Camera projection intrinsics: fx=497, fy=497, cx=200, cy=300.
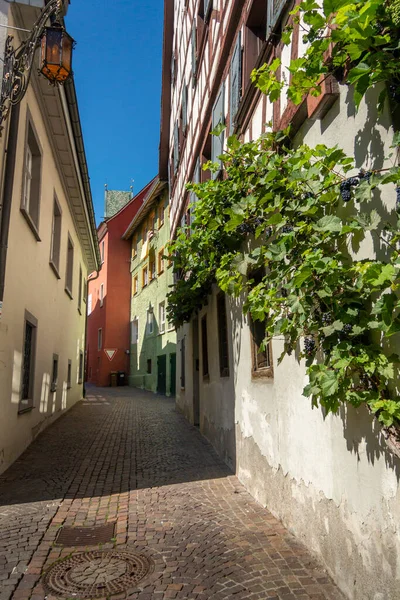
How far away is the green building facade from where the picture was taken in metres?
21.4

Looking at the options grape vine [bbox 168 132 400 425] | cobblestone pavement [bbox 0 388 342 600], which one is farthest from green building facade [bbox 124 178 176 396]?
grape vine [bbox 168 132 400 425]

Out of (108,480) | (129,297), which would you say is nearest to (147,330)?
(129,297)

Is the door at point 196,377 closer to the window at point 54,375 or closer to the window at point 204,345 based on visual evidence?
the window at point 204,345

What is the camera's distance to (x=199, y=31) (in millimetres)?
11453

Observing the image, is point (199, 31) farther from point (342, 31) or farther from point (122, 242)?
point (122, 242)

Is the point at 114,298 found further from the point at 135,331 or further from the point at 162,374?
the point at 162,374

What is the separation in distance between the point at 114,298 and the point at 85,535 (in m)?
25.9

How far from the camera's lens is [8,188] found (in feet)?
21.3

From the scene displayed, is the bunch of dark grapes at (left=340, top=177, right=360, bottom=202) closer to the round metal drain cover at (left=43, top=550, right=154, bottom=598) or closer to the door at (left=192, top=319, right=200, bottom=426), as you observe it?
the round metal drain cover at (left=43, top=550, right=154, bottom=598)

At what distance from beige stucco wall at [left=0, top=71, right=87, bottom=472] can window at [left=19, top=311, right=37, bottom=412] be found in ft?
0.61

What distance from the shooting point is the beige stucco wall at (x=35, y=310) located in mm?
6766

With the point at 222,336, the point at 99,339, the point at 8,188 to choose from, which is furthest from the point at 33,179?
the point at 99,339

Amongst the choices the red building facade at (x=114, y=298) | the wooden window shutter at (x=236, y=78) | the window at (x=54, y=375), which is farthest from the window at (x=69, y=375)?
the red building facade at (x=114, y=298)

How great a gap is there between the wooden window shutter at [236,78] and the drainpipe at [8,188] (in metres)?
3.00
